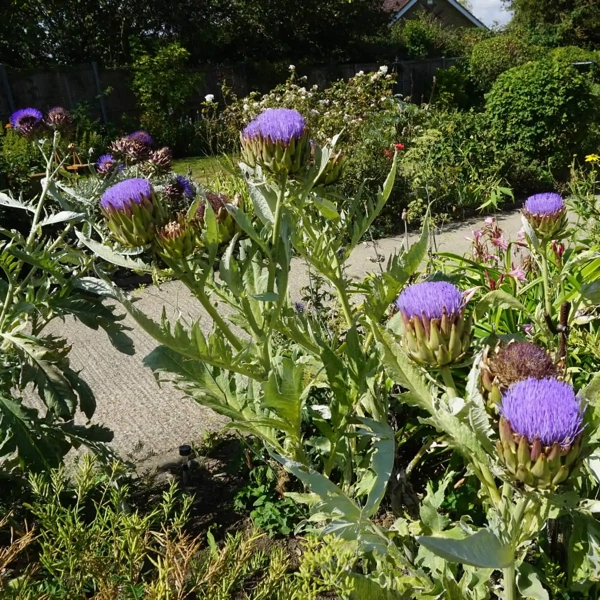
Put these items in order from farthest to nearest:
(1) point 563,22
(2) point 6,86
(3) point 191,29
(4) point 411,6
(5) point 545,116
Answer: (4) point 411,6 < (1) point 563,22 < (3) point 191,29 < (2) point 6,86 < (5) point 545,116

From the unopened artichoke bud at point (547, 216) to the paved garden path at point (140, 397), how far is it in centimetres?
69

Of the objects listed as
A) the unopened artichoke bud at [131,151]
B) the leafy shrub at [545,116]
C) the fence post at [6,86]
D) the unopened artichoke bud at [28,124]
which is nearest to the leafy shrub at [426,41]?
the leafy shrub at [545,116]

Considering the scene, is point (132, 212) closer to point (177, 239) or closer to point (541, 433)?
point (177, 239)

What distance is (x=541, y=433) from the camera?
3.29ft

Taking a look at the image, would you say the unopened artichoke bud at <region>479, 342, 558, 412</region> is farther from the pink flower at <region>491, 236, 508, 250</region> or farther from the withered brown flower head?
the pink flower at <region>491, 236, 508, 250</region>

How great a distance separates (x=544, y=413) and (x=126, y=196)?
107 centimetres

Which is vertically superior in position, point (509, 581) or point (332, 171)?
point (332, 171)

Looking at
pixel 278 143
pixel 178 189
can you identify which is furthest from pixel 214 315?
pixel 178 189

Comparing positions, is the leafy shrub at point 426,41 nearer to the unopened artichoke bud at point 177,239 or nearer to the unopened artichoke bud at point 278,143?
the unopened artichoke bud at point 278,143

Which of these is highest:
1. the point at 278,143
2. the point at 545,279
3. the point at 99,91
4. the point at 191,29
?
the point at 278,143

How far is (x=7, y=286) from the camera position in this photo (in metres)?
2.13

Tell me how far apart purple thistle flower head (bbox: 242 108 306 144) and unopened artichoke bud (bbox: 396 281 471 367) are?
0.51 m

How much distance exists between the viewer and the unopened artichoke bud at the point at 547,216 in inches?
79.0

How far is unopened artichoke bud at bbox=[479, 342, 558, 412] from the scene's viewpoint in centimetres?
119
